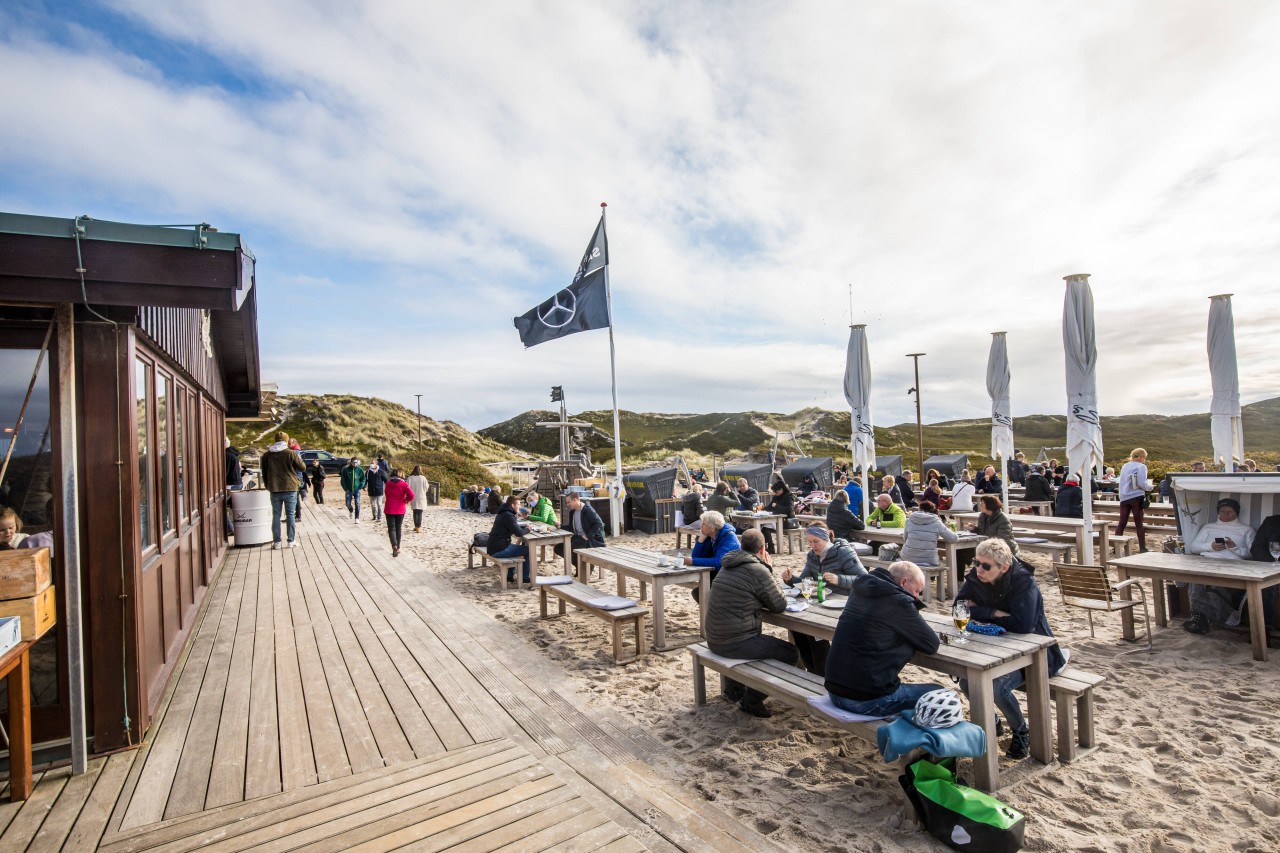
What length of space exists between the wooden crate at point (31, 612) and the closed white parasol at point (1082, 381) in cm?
970

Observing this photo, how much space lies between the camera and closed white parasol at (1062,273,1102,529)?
8227mm

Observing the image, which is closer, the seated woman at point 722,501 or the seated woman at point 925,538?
the seated woman at point 925,538

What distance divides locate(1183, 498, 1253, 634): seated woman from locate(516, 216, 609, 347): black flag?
29.7ft

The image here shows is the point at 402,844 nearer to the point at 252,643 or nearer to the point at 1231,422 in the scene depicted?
the point at 252,643

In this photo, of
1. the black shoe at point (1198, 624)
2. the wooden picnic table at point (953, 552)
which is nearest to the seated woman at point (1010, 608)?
the black shoe at point (1198, 624)

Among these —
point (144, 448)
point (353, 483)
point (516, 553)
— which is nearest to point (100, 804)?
point (144, 448)

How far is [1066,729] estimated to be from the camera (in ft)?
11.9

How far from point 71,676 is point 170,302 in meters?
2.13

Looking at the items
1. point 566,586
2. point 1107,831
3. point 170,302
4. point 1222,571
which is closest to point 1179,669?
point 1222,571

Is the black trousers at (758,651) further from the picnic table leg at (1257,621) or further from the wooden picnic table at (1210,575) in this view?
the picnic table leg at (1257,621)

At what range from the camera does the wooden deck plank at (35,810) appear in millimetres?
2942

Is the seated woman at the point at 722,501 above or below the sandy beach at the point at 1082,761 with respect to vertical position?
above

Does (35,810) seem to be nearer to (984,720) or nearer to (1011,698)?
(984,720)

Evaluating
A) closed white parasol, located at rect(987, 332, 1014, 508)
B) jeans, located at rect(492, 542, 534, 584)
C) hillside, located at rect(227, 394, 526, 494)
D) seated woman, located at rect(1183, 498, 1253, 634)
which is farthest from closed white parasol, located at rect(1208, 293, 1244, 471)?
hillside, located at rect(227, 394, 526, 494)
